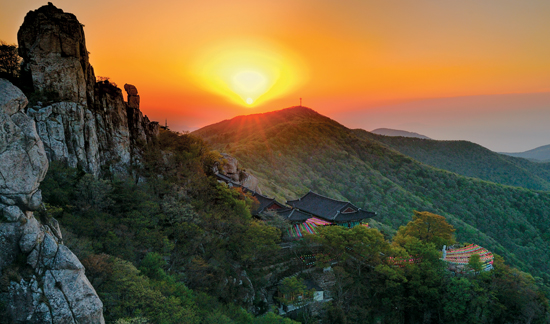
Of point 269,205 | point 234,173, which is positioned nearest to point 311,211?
point 269,205

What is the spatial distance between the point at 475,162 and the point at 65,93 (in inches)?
4879

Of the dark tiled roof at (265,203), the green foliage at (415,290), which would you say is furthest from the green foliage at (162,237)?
the green foliage at (415,290)

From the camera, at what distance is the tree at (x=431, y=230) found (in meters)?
25.9

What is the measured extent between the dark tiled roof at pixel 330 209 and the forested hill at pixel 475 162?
90892 mm

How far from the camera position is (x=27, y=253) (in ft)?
32.3

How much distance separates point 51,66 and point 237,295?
1908 centimetres

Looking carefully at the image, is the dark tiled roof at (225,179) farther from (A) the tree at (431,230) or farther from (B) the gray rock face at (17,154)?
(B) the gray rock face at (17,154)

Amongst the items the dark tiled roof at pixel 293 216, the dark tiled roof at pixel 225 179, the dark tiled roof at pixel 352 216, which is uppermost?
the dark tiled roof at pixel 225 179

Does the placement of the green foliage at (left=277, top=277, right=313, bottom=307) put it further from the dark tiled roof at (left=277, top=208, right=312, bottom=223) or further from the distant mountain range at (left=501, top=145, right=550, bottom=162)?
the distant mountain range at (left=501, top=145, right=550, bottom=162)

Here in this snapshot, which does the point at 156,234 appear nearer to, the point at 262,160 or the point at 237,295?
the point at 237,295

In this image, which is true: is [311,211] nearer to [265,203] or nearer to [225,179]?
[265,203]

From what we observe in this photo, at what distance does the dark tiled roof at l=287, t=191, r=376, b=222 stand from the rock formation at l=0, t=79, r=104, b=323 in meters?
22.7

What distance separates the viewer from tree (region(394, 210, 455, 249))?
25875 mm

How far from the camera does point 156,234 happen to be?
1650 cm
